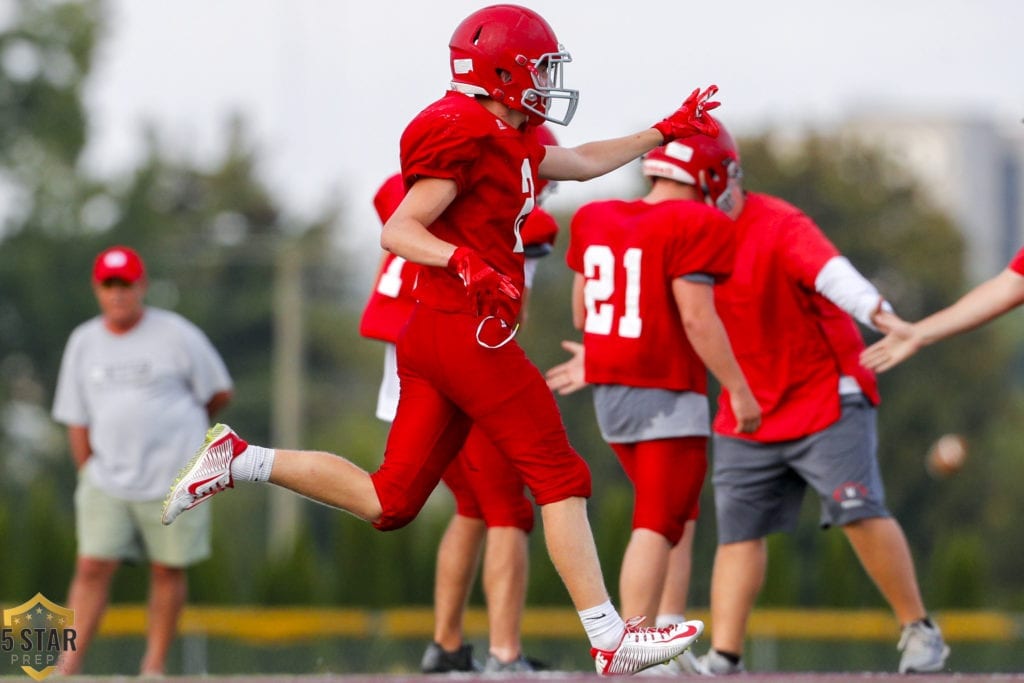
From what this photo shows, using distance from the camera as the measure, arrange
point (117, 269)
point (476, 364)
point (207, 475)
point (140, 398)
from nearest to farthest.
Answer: point (476, 364) → point (207, 475) → point (117, 269) → point (140, 398)

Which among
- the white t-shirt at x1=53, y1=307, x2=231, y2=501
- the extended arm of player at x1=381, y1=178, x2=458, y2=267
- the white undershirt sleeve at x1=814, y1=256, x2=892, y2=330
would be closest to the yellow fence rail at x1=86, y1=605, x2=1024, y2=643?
the white t-shirt at x1=53, y1=307, x2=231, y2=501

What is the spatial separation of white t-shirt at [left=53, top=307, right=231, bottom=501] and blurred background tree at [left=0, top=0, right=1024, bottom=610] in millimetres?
15978

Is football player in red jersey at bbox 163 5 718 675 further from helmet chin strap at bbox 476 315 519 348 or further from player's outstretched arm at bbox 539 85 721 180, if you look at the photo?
player's outstretched arm at bbox 539 85 721 180

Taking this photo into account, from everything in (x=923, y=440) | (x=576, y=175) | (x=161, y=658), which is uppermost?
(x=576, y=175)

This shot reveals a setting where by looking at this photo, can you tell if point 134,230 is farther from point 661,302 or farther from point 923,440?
point 661,302

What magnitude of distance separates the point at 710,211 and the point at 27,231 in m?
37.8

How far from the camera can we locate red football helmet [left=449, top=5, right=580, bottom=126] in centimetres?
563

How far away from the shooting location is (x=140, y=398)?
912cm

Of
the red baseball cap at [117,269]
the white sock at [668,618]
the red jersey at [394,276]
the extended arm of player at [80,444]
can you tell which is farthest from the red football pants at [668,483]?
the extended arm of player at [80,444]

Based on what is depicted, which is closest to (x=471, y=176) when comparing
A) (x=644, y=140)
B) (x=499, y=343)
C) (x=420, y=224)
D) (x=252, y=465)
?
(x=420, y=224)

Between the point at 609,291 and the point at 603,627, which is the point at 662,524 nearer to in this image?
the point at 609,291

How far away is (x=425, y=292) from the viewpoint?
18.5 feet

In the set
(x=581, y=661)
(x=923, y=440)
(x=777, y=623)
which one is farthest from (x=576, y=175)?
(x=923, y=440)

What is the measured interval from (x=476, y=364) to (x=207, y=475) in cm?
94
